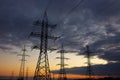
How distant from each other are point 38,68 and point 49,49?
13.8 feet

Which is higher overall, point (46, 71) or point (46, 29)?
point (46, 29)

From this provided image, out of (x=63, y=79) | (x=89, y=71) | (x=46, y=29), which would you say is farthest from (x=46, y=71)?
(x=63, y=79)

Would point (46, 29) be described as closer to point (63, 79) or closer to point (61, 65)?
point (61, 65)

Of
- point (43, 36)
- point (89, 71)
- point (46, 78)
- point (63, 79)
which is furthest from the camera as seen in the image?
point (63, 79)

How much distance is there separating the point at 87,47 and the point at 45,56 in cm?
2647

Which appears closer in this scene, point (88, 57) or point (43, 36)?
point (43, 36)

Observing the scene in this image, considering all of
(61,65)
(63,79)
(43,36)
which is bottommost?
(63,79)

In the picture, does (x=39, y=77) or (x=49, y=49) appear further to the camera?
(x=49, y=49)

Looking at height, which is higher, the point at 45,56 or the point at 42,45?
the point at 42,45

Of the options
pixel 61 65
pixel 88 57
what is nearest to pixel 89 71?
pixel 88 57

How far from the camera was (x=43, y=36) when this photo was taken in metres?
28.7

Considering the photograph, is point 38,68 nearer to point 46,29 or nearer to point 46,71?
point 46,71

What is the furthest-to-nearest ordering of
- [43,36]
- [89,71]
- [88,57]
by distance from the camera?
[88,57], [89,71], [43,36]

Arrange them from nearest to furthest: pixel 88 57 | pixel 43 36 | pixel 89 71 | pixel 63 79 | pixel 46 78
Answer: pixel 46 78, pixel 43 36, pixel 89 71, pixel 88 57, pixel 63 79
